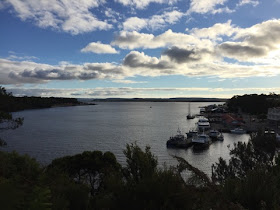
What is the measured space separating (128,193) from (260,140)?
88.5 ft

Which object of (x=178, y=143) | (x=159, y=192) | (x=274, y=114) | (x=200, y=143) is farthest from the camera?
(x=274, y=114)

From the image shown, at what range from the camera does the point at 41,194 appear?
3926 millimetres

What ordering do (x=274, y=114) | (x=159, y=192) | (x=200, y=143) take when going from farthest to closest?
(x=274, y=114), (x=200, y=143), (x=159, y=192)

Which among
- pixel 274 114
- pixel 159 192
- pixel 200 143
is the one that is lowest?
pixel 200 143

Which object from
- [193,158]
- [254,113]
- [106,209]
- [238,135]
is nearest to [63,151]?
[193,158]

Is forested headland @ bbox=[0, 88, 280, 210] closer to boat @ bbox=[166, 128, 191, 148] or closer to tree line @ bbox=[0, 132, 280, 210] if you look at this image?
tree line @ bbox=[0, 132, 280, 210]

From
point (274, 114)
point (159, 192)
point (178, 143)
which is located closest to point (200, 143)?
point (178, 143)

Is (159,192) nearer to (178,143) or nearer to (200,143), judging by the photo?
(200,143)

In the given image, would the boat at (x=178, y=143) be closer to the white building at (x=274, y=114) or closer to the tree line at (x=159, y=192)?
the white building at (x=274, y=114)

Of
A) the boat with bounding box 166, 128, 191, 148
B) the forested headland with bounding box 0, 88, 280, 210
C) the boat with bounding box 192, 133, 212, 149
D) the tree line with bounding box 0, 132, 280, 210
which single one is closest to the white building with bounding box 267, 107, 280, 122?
the boat with bounding box 192, 133, 212, 149

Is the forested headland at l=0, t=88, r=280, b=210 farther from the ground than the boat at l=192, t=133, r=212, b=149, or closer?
farther from the ground

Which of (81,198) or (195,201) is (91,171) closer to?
(81,198)

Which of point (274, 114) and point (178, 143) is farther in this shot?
point (274, 114)

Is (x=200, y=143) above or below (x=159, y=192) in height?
below
